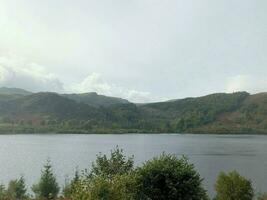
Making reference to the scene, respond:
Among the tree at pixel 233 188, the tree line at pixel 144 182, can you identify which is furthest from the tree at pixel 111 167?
the tree at pixel 233 188

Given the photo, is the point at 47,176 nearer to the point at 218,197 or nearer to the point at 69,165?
the point at 218,197

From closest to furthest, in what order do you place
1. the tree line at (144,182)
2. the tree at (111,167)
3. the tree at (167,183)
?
the tree line at (144,182) → the tree at (167,183) → the tree at (111,167)

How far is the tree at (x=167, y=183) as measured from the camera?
151ft

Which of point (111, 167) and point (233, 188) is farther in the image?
point (233, 188)

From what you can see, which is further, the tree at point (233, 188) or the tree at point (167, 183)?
the tree at point (233, 188)

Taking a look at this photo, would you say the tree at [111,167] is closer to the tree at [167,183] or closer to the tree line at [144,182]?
the tree line at [144,182]

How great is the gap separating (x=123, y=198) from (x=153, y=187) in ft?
30.2

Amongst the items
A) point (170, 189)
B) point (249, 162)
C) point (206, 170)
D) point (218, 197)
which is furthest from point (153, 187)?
point (249, 162)

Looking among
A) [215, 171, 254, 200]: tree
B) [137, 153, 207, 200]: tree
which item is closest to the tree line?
[137, 153, 207, 200]: tree

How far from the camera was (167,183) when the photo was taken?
46.1 metres

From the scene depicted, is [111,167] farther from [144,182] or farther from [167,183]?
[167,183]

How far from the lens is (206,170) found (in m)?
157

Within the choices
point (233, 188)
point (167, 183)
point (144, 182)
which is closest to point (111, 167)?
point (144, 182)

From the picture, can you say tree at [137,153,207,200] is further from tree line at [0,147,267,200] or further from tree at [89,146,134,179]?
tree at [89,146,134,179]
